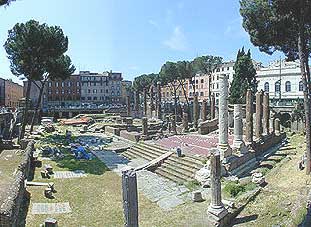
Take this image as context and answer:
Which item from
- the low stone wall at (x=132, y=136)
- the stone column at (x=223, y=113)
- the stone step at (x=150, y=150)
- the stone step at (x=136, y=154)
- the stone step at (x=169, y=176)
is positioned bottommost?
the stone step at (x=169, y=176)

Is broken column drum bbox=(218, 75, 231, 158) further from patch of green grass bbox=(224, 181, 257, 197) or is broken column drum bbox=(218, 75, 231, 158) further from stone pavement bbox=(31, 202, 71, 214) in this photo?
stone pavement bbox=(31, 202, 71, 214)

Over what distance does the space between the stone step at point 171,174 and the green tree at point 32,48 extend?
665 inches

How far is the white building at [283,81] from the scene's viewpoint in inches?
2409

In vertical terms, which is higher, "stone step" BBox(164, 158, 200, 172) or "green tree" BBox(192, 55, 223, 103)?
"green tree" BBox(192, 55, 223, 103)

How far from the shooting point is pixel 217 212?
12859 millimetres

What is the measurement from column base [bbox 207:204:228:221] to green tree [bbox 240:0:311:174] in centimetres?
638

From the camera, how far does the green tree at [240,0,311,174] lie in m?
17.8

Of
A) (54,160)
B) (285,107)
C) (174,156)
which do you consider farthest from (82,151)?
(285,107)

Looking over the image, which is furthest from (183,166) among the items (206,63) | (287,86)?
(206,63)

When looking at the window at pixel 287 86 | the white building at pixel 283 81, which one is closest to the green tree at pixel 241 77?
the white building at pixel 283 81

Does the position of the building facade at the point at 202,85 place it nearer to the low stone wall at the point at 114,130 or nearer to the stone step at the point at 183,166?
the low stone wall at the point at 114,130

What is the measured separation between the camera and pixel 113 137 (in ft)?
124

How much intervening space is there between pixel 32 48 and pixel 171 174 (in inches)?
813

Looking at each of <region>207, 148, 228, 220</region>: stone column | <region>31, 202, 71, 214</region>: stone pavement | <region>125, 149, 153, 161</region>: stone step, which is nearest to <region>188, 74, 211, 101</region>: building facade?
<region>125, 149, 153, 161</region>: stone step
